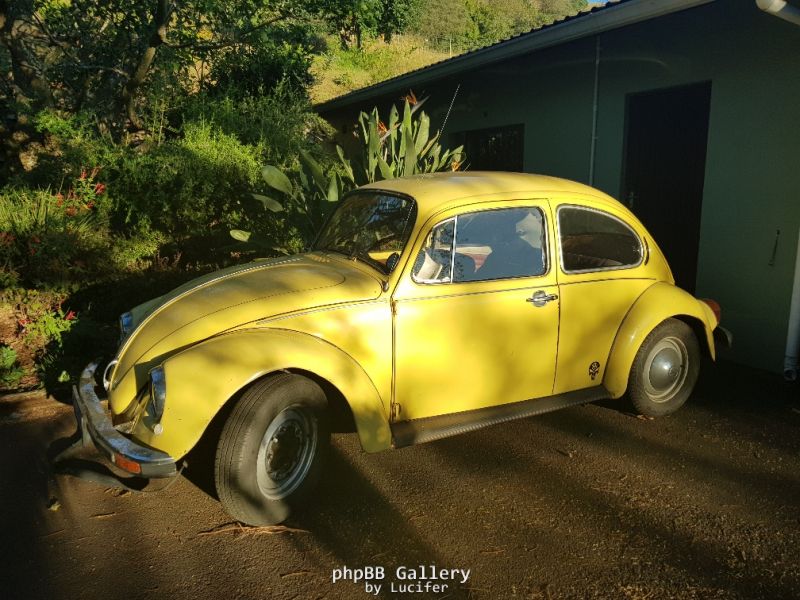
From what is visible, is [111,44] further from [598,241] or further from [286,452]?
[286,452]

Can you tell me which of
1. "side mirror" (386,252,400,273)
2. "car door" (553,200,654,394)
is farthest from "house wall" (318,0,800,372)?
"side mirror" (386,252,400,273)

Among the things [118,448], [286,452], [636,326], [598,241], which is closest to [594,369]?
[636,326]

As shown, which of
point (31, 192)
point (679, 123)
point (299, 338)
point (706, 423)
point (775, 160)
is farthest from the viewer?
point (31, 192)

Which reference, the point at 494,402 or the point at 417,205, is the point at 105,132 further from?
the point at 494,402

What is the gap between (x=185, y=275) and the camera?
7035mm

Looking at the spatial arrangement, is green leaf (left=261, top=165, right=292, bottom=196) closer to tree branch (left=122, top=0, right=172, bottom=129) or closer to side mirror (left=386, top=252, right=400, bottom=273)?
side mirror (left=386, top=252, right=400, bottom=273)

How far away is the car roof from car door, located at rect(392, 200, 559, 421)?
101 mm

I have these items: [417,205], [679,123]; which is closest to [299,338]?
[417,205]

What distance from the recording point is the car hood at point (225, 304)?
3162 millimetres

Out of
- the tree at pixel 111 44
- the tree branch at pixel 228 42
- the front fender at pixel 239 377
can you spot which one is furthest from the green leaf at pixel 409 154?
the tree branch at pixel 228 42

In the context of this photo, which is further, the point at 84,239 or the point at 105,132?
the point at 105,132

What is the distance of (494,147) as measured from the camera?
9.52 meters

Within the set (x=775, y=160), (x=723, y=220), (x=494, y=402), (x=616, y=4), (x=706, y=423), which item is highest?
(x=616, y=4)

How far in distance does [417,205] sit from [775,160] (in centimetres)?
377
